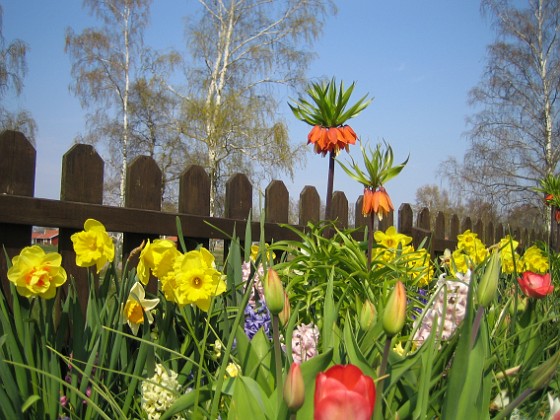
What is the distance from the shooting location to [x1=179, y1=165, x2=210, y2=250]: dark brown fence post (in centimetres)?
263

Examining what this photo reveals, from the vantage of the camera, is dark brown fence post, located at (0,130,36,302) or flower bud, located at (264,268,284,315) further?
dark brown fence post, located at (0,130,36,302)

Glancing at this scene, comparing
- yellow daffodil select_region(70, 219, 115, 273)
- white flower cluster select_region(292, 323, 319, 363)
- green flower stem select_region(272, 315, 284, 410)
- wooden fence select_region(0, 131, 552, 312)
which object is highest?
wooden fence select_region(0, 131, 552, 312)

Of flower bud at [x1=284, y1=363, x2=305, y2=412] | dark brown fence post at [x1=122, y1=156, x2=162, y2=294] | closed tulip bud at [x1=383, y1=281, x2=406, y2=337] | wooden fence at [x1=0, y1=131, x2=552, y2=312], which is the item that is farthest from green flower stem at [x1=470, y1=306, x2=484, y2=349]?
dark brown fence post at [x1=122, y1=156, x2=162, y2=294]

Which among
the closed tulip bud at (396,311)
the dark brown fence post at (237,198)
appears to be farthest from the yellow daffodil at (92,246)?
the dark brown fence post at (237,198)

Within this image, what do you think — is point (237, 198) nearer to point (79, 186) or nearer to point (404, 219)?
point (79, 186)

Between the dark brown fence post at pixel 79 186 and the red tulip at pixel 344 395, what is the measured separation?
1738mm

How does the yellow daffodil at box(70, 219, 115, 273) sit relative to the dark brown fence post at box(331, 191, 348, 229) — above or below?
below

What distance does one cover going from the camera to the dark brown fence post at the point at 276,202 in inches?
122

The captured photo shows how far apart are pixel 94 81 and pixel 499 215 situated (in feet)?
44.3

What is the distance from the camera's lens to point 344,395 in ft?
1.59

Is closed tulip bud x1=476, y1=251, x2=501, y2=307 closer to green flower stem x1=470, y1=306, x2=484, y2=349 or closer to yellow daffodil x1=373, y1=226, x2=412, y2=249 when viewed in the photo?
green flower stem x1=470, y1=306, x2=484, y2=349

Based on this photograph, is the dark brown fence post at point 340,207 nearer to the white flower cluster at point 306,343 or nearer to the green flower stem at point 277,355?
the white flower cluster at point 306,343

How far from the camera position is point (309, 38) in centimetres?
1762

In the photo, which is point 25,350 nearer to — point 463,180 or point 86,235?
point 86,235
